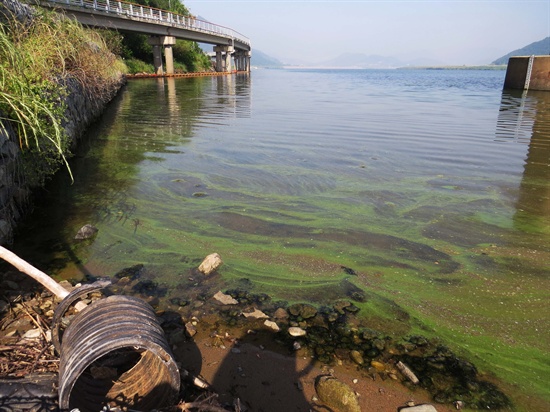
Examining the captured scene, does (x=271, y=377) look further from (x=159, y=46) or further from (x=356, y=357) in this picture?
(x=159, y=46)

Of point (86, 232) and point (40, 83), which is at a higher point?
point (40, 83)

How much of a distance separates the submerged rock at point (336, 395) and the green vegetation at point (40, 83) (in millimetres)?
3371

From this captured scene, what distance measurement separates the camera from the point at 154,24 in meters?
36.9

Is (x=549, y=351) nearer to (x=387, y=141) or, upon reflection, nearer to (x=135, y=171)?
(x=135, y=171)

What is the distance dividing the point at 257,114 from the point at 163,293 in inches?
478

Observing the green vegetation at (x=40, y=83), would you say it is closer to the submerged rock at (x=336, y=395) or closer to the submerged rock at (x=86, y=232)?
the submerged rock at (x=86, y=232)

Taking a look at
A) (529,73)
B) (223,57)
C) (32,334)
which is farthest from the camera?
(223,57)

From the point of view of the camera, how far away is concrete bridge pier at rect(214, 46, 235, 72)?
57.5 metres

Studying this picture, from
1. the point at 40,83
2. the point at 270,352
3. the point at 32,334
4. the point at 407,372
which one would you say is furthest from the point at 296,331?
the point at 40,83

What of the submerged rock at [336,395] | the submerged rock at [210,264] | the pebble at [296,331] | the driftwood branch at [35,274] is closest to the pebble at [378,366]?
the submerged rock at [336,395]

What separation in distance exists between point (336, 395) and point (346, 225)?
2.92 m

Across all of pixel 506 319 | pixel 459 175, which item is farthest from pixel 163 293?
pixel 459 175

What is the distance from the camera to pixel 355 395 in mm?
2611

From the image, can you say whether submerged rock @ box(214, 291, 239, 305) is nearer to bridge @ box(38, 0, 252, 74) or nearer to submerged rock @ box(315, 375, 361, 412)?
submerged rock @ box(315, 375, 361, 412)
